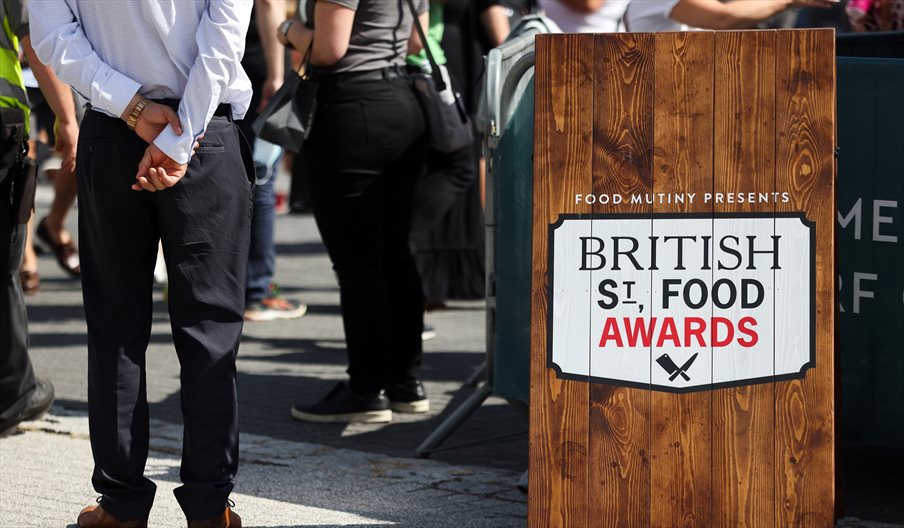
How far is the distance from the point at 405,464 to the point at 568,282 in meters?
1.57

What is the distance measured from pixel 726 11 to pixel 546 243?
6.60ft

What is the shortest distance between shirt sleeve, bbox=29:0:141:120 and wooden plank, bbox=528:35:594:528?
1064 mm

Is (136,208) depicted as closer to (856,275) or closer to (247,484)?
(247,484)

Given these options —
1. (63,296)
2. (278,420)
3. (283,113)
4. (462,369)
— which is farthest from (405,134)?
(63,296)

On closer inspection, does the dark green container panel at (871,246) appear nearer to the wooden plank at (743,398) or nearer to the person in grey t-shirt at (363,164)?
the wooden plank at (743,398)

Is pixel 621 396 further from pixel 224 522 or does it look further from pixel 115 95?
pixel 115 95

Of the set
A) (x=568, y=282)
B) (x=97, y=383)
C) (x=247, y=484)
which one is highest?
(x=568, y=282)

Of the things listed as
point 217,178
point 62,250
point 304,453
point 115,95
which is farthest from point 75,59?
point 62,250

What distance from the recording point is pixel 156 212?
13.0 feet

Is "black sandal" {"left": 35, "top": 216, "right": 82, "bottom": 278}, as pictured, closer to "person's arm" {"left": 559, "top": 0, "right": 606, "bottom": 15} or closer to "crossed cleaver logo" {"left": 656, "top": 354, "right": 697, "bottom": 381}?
"person's arm" {"left": 559, "top": 0, "right": 606, "bottom": 15}

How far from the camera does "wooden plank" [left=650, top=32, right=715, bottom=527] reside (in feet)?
12.2

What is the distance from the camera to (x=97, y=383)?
3.99 meters

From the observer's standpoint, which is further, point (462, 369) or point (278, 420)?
point (462, 369)

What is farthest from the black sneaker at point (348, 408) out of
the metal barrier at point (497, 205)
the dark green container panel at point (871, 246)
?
the dark green container panel at point (871, 246)
